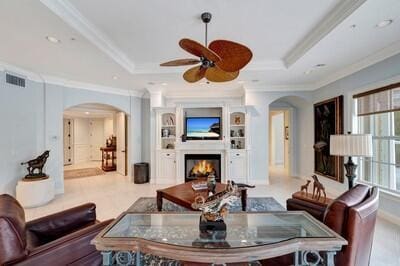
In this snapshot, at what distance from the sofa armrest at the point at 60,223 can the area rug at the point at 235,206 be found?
6.04 ft

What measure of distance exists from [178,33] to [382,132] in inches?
157

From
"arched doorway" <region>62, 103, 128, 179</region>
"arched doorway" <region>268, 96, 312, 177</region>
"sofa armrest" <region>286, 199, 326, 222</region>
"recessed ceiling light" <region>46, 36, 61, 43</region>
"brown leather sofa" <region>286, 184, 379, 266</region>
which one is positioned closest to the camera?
"brown leather sofa" <region>286, 184, 379, 266</region>

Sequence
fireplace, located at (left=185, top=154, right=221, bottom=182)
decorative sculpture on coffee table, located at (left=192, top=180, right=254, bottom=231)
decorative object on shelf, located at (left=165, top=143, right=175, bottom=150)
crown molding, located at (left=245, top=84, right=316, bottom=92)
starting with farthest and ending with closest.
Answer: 1. decorative object on shelf, located at (left=165, top=143, right=175, bottom=150)
2. fireplace, located at (left=185, top=154, right=221, bottom=182)
3. crown molding, located at (left=245, top=84, right=316, bottom=92)
4. decorative sculpture on coffee table, located at (left=192, top=180, right=254, bottom=231)

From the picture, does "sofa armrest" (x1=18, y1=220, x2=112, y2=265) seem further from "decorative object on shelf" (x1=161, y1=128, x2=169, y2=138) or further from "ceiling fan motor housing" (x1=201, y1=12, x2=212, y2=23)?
"decorative object on shelf" (x1=161, y1=128, x2=169, y2=138)

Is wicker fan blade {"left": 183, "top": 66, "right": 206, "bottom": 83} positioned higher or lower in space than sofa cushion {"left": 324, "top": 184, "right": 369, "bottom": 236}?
higher

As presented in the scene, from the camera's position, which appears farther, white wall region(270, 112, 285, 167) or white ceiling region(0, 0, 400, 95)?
white wall region(270, 112, 285, 167)

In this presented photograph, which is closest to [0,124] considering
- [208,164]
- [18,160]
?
[18,160]

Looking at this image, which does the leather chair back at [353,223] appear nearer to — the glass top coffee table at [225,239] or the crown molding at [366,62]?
the glass top coffee table at [225,239]

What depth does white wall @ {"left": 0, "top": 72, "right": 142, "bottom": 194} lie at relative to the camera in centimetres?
434

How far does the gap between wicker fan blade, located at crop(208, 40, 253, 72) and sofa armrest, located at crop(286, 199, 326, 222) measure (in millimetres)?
1669

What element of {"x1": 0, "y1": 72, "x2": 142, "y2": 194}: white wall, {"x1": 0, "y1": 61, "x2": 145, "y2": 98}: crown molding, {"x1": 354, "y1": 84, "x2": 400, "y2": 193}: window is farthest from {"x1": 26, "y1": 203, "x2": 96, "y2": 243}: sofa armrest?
{"x1": 354, "y1": 84, "x2": 400, "y2": 193}: window

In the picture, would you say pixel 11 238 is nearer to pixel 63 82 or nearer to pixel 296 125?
pixel 63 82

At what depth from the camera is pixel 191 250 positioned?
1.43 meters

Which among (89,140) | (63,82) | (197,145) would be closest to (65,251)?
(197,145)
